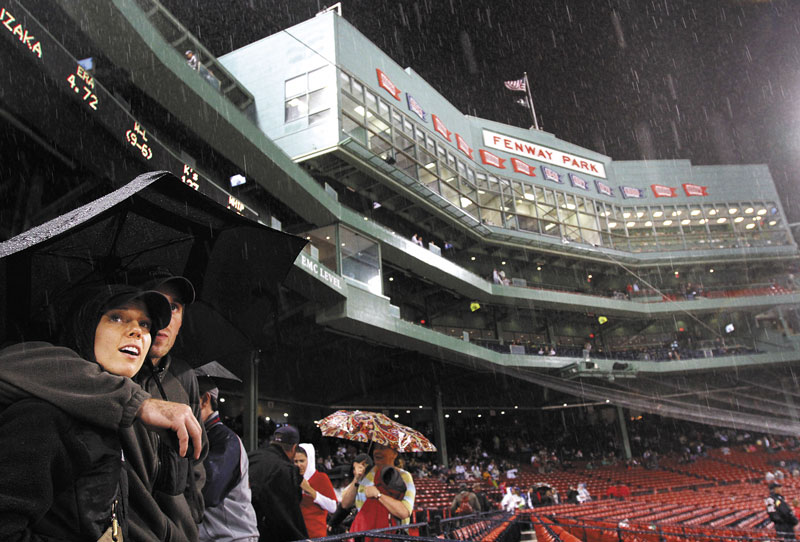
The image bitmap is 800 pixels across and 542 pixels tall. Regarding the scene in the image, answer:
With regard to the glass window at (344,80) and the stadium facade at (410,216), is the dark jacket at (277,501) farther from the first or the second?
the glass window at (344,80)

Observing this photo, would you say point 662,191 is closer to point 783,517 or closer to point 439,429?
point 439,429

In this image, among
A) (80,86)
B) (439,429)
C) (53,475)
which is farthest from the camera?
(439,429)

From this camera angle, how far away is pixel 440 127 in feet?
92.2

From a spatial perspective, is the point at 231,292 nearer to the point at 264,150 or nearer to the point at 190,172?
the point at 190,172

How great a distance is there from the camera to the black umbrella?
151 centimetres

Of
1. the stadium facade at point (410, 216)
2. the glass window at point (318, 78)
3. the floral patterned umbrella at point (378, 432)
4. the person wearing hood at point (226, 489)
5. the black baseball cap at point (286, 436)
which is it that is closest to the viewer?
the person wearing hood at point (226, 489)

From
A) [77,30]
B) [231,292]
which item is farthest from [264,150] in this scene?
[231,292]

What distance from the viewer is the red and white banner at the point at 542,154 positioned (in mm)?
33781

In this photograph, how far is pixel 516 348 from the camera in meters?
26.6

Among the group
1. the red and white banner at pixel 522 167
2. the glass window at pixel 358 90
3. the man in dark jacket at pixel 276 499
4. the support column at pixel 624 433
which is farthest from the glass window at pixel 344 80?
the support column at pixel 624 433

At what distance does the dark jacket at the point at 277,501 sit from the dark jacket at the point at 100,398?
1.87 meters

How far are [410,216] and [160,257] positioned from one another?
24.0 meters

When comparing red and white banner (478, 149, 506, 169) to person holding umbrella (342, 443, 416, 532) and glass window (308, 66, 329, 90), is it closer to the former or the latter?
glass window (308, 66, 329, 90)

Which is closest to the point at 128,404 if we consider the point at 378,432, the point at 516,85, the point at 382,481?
the point at 382,481
